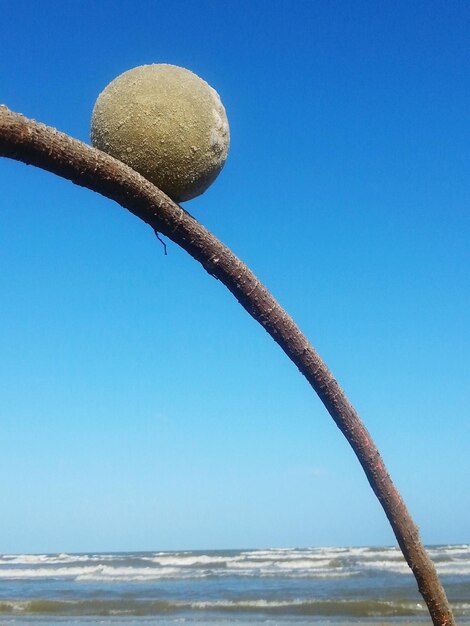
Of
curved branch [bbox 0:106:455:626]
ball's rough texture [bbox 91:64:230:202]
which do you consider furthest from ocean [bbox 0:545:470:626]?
ball's rough texture [bbox 91:64:230:202]

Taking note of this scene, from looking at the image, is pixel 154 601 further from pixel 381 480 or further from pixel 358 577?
pixel 381 480

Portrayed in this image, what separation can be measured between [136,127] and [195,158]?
8.8 inches

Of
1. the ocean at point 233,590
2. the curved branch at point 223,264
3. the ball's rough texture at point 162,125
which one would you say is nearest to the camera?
the curved branch at point 223,264

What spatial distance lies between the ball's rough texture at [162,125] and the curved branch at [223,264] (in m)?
0.12

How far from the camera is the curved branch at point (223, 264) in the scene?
2160 mm

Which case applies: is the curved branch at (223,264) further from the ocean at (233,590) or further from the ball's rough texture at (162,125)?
the ocean at (233,590)

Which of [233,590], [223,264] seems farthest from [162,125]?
[233,590]

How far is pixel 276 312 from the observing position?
2.75 meters

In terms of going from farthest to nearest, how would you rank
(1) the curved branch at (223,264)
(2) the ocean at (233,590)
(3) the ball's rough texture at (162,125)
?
(2) the ocean at (233,590) < (3) the ball's rough texture at (162,125) < (1) the curved branch at (223,264)

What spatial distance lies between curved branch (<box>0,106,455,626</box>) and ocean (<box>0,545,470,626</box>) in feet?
31.0

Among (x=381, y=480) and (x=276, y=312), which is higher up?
Answer: (x=276, y=312)

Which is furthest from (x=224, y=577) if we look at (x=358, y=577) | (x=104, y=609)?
(x=104, y=609)

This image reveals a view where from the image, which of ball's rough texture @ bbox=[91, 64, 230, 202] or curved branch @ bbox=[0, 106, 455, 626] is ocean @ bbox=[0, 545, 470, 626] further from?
ball's rough texture @ bbox=[91, 64, 230, 202]

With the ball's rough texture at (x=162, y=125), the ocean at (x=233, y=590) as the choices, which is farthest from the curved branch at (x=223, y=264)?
the ocean at (x=233, y=590)
